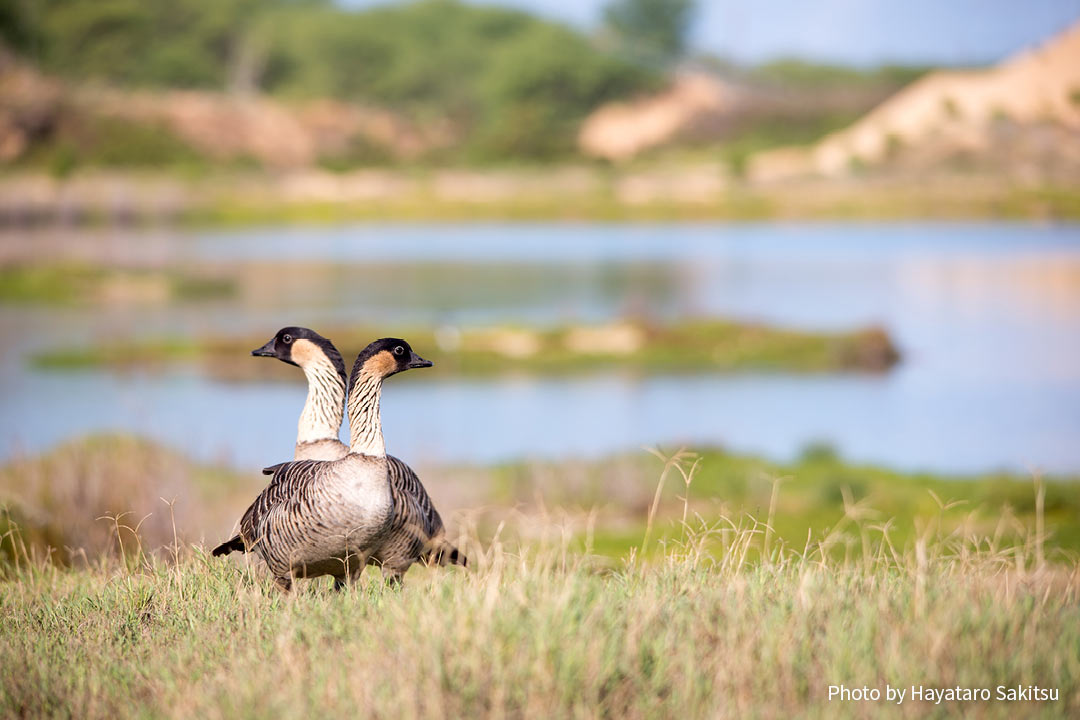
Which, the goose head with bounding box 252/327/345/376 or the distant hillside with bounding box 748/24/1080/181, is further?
the distant hillside with bounding box 748/24/1080/181

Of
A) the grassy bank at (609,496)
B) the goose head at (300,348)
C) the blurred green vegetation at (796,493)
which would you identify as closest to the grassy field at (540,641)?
the goose head at (300,348)

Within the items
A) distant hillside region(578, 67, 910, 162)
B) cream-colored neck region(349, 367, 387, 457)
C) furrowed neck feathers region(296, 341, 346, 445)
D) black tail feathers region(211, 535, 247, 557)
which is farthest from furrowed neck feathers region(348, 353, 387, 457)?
distant hillside region(578, 67, 910, 162)

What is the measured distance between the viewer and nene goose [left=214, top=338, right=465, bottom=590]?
5102 mm

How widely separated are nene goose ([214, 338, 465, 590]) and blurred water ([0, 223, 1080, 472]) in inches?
404

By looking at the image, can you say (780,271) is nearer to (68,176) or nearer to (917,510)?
(917,510)

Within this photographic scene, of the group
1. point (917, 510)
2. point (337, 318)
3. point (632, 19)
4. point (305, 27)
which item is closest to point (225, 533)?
point (917, 510)

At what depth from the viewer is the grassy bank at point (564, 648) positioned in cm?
408

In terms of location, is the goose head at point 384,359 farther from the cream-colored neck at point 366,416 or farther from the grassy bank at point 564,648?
the grassy bank at point 564,648

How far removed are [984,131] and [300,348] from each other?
195 feet

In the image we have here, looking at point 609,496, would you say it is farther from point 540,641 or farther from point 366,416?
point 540,641

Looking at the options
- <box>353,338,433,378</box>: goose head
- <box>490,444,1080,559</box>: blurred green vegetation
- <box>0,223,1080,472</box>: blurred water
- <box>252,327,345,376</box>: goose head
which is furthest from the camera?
<box>0,223,1080,472</box>: blurred water

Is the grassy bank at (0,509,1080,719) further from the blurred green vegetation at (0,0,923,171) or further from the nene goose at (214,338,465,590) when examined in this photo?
the blurred green vegetation at (0,0,923,171)

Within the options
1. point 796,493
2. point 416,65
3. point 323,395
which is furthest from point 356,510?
point 416,65

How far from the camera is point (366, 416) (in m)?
5.29
